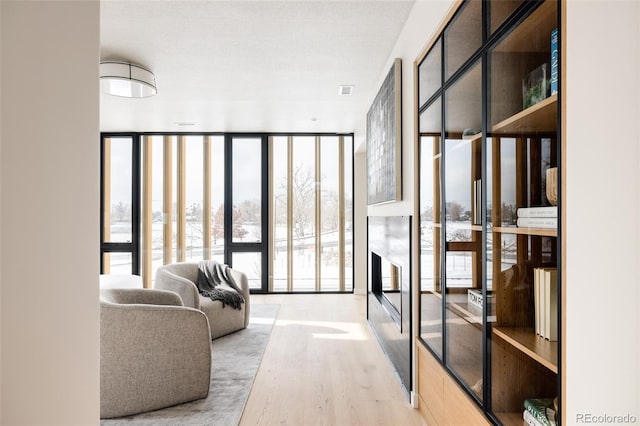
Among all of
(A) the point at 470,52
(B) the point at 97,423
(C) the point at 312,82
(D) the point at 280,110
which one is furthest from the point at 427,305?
(D) the point at 280,110

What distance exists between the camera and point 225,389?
2904mm

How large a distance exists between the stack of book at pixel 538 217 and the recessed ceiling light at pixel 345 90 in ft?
9.52

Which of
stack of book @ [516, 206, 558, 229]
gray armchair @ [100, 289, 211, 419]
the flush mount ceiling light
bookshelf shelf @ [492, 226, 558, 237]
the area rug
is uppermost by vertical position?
the flush mount ceiling light

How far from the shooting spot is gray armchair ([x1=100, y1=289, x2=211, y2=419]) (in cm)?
252

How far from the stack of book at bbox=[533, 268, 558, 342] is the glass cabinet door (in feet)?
1.16

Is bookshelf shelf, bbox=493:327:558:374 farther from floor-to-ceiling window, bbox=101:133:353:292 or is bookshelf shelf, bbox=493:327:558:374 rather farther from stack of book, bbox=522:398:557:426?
floor-to-ceiling window, bbox=101:133:353:292

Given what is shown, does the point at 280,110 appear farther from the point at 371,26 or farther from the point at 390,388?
the point at 390,388

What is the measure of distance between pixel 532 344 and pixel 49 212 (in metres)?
1.42

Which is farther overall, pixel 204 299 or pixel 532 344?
pixel 204 299

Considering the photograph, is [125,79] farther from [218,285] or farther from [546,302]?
[546,302]

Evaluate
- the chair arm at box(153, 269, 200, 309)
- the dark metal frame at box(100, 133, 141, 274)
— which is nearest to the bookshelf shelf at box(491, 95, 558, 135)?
the chair arm at box(153, 269, 200, 309)

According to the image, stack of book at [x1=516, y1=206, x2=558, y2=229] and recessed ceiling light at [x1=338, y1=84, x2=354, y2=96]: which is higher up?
recessed ceiling light at [x1=338, y1=84, x2=354, y2=96]

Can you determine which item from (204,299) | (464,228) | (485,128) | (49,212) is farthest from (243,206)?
(49,212)

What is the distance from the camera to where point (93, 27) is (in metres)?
1.01
